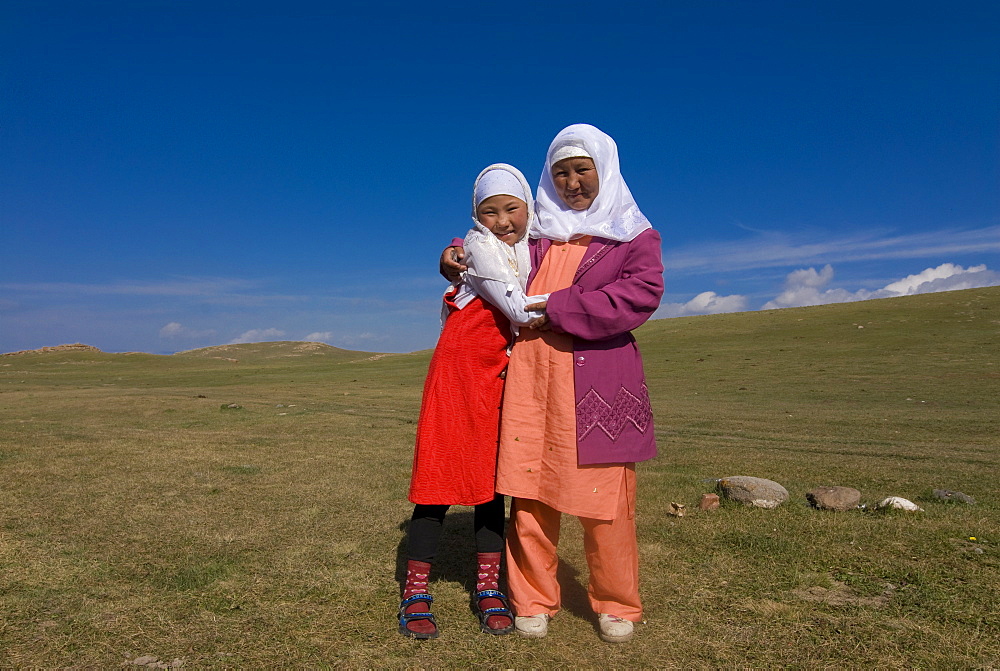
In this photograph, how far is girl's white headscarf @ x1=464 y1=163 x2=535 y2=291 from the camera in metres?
3.13

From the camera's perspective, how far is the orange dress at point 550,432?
311 cm

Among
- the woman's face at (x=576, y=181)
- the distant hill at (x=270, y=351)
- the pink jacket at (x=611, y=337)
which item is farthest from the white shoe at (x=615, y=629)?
the distant hill at (x=270, y=351)

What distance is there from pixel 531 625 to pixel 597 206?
2206 millimetres

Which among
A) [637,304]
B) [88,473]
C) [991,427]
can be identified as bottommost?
[991,427]

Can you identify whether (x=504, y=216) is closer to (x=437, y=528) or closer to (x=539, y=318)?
(x=539, y=318)

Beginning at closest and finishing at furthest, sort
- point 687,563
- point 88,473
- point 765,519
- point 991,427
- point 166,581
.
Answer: point 166,581, point 687,563, point 765,519, point 88,473, point 991,427

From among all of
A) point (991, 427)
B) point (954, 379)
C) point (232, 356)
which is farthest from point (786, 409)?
point (232, 356)

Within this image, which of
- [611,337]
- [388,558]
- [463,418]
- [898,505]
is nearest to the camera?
[611,337]

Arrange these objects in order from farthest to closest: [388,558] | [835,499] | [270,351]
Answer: [270,351], [835,499], [388,558]

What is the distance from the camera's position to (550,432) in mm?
3217

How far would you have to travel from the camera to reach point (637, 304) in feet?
10.1

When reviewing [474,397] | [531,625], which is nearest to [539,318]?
[474,397]

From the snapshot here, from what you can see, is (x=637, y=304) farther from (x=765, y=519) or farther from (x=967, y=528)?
(x=967, y=528)

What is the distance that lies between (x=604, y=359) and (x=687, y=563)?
5.61ft
